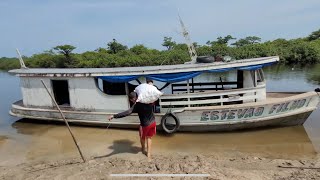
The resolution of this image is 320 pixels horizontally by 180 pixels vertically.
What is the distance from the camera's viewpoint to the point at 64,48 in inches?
1727

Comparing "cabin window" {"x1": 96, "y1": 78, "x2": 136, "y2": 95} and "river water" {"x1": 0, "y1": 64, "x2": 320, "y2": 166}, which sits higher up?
"cabin window" {"x1": 96, "y1": 78, "x2": 136, "y2": 95}

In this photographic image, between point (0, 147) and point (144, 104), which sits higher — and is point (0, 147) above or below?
below

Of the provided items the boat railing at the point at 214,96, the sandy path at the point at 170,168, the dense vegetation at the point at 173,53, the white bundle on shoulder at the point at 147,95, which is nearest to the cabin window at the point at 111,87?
the boat railing at the point at 214,96

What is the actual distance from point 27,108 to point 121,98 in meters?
3.64

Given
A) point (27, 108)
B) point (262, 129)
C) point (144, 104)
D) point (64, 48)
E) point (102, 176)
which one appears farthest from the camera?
point (64, 48)

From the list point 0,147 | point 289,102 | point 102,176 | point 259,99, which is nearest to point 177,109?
point 259,99

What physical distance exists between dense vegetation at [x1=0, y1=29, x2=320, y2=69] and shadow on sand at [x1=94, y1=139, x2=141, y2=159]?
18529 mm

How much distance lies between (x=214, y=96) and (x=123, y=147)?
285 centimetres

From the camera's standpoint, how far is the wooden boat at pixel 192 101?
28.0 feet

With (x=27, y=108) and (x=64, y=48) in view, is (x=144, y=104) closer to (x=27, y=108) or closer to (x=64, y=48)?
(x=27, y=108)

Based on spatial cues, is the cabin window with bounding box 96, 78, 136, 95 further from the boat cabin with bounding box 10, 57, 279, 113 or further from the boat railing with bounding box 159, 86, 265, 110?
the boat railing with bounding box 159, 86, 265, 110

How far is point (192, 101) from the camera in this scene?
883 cm

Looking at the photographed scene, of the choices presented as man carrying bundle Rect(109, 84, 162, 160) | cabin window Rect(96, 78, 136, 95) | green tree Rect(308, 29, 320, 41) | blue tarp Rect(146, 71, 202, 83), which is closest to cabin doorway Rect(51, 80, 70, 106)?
cabin window Rect(96, 78, 136, 95)

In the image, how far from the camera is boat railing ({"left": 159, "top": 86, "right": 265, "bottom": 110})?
8.70m
